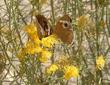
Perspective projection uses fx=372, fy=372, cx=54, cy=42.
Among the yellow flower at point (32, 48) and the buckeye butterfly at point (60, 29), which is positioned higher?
the buckeye butterfly at point (60, 29)

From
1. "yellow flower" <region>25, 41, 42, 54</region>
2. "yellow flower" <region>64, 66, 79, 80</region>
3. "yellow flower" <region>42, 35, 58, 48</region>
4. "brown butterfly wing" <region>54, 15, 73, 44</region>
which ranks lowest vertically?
"yellow flower" <region>64, 66, 79, 80</region>

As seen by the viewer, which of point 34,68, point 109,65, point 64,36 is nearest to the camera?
point 64,36

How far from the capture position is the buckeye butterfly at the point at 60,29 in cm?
76

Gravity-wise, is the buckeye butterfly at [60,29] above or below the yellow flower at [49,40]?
above

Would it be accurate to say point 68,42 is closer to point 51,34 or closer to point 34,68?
point 51,34

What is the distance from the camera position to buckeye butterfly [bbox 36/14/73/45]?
2.49 ft

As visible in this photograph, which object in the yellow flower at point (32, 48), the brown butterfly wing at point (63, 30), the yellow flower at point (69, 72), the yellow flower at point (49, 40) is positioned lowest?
the yellow flower at point (69, 72)

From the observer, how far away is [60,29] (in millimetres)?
764

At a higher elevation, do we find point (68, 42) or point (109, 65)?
point (68, 42)

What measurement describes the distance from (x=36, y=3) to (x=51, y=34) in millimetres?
200

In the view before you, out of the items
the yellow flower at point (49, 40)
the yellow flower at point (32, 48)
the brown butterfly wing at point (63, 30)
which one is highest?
the brown butterfly wing at point (63, 30)

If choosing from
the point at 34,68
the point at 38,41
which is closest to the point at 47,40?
the point at 38,41

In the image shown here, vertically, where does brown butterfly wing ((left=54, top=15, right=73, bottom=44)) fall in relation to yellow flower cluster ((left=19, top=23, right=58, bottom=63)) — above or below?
above

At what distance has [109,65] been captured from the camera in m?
1.54
